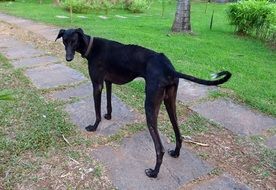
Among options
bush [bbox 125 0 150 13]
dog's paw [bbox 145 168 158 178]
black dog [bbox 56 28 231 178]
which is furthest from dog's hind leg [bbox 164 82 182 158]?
bush [bbox 125 0 150 13]

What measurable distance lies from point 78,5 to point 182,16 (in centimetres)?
510

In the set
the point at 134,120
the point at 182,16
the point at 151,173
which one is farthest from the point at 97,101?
the point at 182,16

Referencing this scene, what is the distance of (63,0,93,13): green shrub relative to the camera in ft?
38.8

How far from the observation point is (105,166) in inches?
108

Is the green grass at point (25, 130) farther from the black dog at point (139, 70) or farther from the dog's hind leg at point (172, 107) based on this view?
the dog's hind leg at point (172, 107)

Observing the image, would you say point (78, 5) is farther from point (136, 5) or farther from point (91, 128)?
point (91, 128)

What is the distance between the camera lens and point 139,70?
2.66 meters

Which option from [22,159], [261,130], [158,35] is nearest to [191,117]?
[261,130]

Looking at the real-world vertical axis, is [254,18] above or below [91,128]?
above

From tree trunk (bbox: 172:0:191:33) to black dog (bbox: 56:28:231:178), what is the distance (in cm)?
564

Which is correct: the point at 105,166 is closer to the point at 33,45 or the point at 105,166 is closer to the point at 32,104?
the point at 32,104

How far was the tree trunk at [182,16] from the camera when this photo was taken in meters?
8.18

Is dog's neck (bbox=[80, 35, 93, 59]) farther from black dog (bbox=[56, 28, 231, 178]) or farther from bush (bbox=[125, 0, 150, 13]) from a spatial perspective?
bush (bbox=[125, 0, 150, 13])

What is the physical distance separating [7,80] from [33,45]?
1.95 metres
